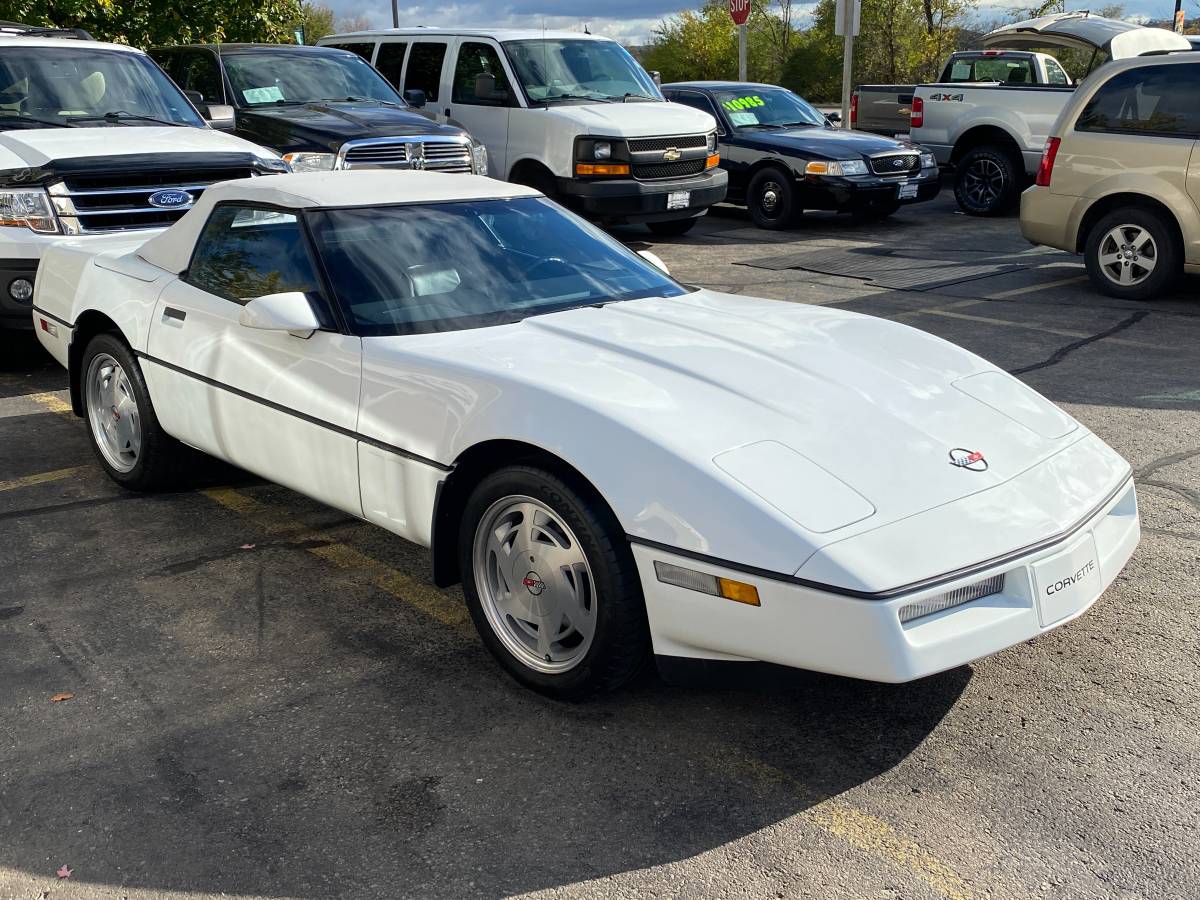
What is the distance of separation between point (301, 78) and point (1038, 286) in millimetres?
6795

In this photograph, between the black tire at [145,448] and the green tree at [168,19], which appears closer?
the black tire at [145,448]

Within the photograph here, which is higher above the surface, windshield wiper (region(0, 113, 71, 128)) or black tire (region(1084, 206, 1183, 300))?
windshield wiper (region(0, 113, 71, 128))

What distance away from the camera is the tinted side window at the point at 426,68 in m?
13.1

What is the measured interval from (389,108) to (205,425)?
22.5 feet

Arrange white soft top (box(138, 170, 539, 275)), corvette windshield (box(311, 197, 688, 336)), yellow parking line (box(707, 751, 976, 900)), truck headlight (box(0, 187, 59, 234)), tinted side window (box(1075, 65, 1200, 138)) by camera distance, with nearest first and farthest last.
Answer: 1. yellow parking line (box(707, 751, 976, 900))
2. corvette windshield (box(311, 197, 688, 336))
3. white soft top (box(138, 170, 539, 275))
4. truck headlight (box(0, 187, 59, 234))
5. tinted side window (box(1075, 65, 1200, 138))

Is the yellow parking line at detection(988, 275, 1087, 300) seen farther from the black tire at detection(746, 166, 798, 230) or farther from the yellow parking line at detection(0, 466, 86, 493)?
the yellow parking line at detection(0, 466, 86, 493)

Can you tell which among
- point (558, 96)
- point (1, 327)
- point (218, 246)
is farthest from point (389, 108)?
point (218, 246)

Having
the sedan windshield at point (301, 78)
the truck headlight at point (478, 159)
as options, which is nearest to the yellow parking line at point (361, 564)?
the truck headlight at point (478, 159)

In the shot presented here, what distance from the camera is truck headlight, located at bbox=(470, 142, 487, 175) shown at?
35.4 feet

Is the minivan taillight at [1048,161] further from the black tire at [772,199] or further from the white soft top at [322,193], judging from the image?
the white soft top at [322,193]

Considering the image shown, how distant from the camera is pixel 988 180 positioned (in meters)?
15.0

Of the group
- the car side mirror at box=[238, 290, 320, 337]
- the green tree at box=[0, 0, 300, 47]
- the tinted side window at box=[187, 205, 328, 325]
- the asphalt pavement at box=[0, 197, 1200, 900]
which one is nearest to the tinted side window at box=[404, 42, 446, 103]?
the green tree at box=[0, 0, 300, 47]

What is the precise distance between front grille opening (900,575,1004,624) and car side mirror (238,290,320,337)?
7.30ft

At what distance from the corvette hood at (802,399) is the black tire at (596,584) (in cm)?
26
